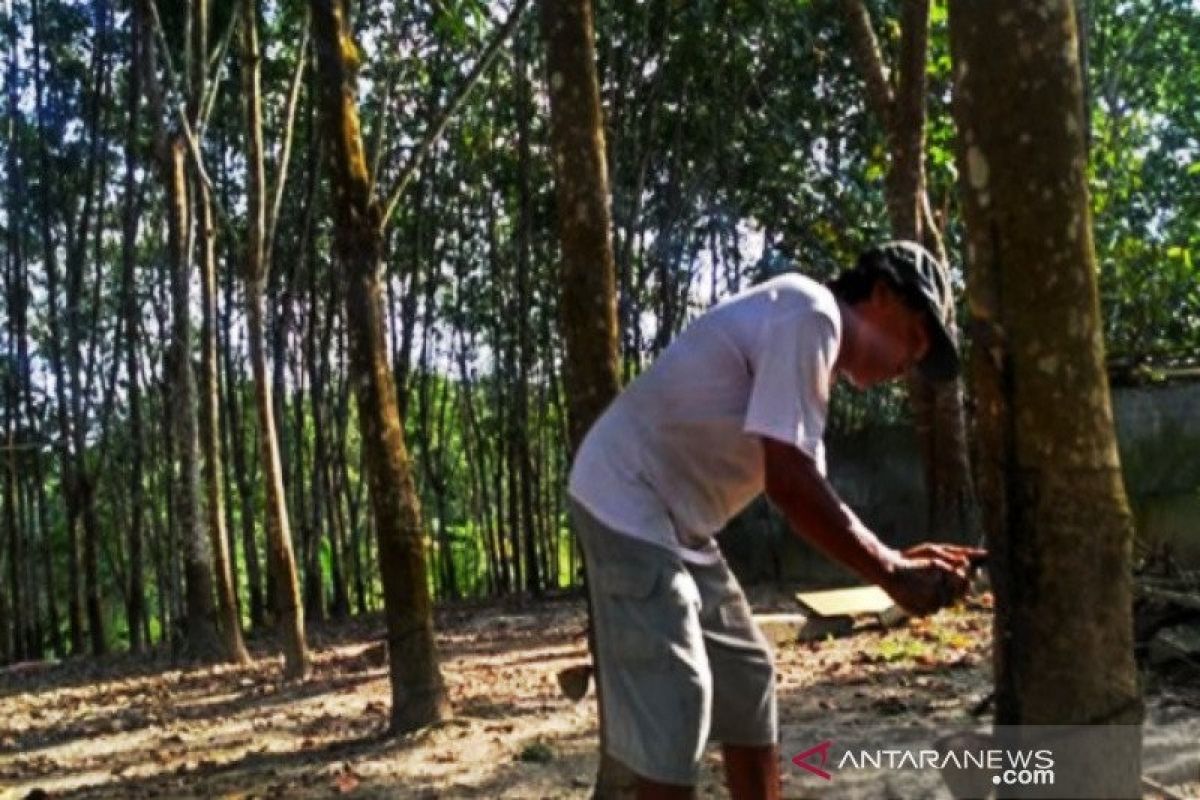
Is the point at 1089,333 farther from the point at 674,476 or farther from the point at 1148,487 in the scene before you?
the point at 1148,487

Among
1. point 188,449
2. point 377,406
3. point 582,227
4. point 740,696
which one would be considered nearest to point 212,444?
point 188,449

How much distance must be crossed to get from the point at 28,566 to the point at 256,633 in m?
4.87

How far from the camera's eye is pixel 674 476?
252 cm

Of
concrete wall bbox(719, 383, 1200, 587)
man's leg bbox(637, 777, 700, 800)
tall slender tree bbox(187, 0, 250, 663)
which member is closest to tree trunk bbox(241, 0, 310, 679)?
tall slender tree bbox(187, 0, 250, 663)

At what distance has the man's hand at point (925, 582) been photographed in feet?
7.57

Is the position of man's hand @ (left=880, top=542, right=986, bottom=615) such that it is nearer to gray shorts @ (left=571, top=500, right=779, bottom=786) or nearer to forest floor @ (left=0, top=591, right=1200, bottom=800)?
gray shorts @ (left=571, top=500, right=779, bottom=786)

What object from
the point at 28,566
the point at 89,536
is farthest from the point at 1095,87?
the point at 28,566

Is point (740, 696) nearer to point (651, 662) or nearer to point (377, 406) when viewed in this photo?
point (651, 662)

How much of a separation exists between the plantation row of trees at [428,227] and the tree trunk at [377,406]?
401 centimetres

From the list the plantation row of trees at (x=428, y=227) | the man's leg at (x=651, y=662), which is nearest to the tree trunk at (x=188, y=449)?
the plantation row of trees at (x=428, y=227)

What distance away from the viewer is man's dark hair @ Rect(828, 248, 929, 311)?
2473 millimetres

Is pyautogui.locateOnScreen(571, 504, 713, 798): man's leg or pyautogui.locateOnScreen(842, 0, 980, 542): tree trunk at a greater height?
pyautogui.locateOnScreen(842, 0, 980, 542): tree trunk

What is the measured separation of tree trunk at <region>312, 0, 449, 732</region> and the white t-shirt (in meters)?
3.60

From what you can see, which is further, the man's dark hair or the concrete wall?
the concrete wall
